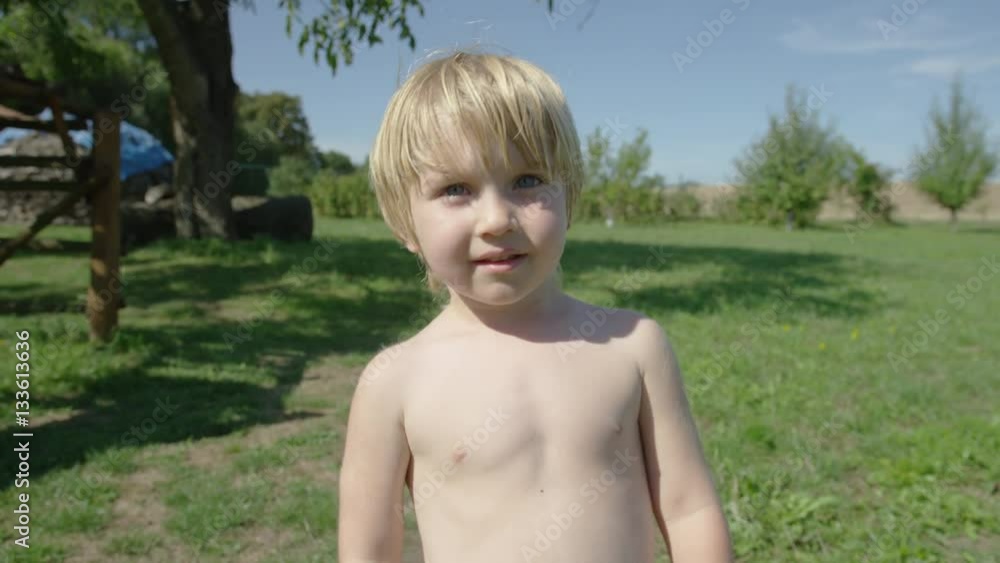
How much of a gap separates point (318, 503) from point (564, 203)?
2534mm

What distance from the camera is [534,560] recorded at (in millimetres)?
1364

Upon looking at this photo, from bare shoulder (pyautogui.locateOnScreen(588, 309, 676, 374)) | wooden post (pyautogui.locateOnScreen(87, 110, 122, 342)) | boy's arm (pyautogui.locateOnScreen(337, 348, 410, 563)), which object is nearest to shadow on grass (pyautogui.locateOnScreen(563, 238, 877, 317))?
wooden post (pyautogui.locateOnScreen(87, 110, 122, 342))

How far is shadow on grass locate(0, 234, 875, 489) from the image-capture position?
4605 millimetres

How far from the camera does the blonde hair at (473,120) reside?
137cm

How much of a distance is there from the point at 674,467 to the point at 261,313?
6.84 m

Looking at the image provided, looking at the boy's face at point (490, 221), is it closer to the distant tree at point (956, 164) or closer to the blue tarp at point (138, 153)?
the blue tarp at point (138, 153)

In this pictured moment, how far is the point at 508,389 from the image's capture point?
1.41 m

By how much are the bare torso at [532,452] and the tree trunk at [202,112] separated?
1061 centimetres

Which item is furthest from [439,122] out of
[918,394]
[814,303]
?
[814,303]

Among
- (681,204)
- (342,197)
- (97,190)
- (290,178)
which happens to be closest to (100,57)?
(97,190)

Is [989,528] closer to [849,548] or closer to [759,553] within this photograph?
[849,548]

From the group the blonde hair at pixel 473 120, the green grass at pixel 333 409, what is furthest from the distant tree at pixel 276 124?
the blonde hair at pixel 473 120

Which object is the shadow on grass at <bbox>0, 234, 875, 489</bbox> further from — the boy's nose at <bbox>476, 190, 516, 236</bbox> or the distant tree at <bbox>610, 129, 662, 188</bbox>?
the distant tree at <bbox>610, 129, 662, 188</bbox>

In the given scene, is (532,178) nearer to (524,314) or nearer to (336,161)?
(524,314)
